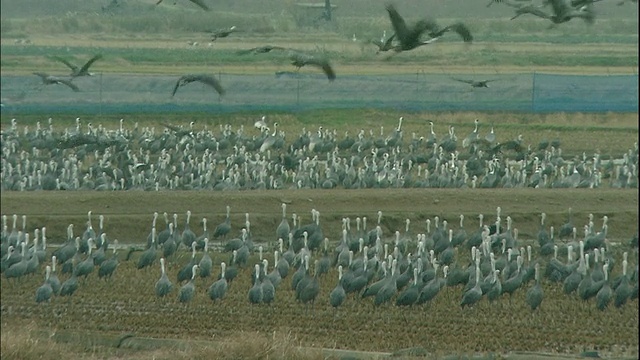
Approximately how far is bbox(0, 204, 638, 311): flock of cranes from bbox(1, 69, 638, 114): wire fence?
62.7 feet

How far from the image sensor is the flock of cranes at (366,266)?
14.3 meters

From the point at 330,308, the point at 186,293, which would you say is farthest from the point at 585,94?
the point at 186,293

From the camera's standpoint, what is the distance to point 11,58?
46.8 m

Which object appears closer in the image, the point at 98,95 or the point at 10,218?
the point at 10,218

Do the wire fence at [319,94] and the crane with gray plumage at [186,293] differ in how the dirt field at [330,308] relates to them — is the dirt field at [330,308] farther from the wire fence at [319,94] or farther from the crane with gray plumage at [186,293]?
the wire fence at [319,94]

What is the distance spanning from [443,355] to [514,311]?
2380 mm

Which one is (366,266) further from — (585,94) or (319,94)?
(319,94)

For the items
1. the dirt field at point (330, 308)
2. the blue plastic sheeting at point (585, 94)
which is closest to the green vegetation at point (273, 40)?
the blue plastic sheeting at point (585, 94)

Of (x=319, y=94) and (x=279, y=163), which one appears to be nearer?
(x=279, y=163)

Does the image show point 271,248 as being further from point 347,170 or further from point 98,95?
point 98,95

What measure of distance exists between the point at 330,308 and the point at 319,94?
83.9ft

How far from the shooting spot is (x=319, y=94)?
39.8 m

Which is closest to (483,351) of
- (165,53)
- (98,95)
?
(98,95)

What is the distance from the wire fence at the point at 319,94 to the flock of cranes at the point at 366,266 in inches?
753
